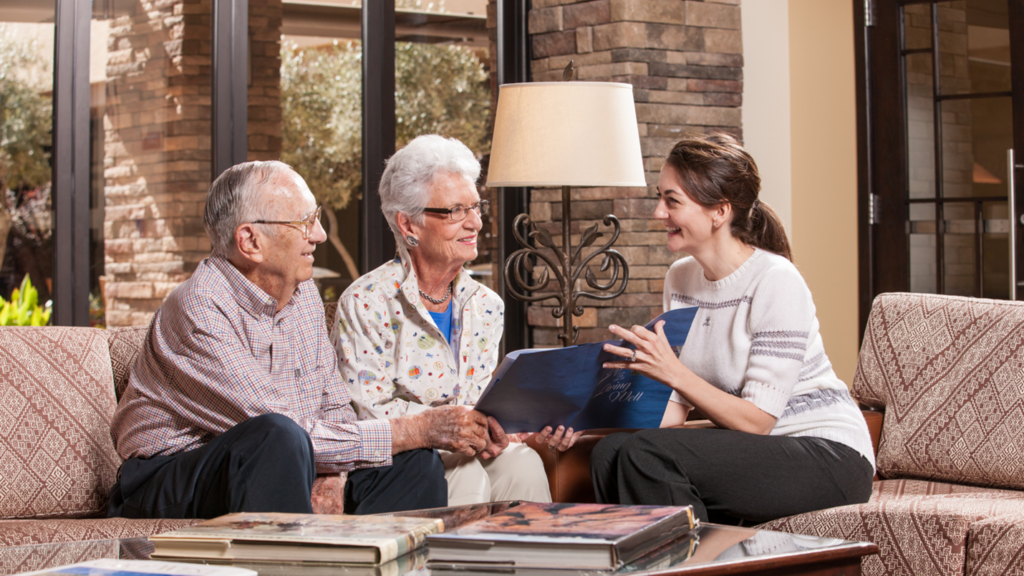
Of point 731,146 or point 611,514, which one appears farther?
point 731,146

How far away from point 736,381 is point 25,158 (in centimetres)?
300

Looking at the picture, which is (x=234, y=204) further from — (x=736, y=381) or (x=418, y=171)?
(x=736, y=381)

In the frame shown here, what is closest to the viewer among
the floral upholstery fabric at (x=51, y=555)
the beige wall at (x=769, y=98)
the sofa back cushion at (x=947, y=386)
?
the floral upholstery fabric at (x=51, y=555)

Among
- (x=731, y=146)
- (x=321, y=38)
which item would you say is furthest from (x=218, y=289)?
(x=321, y=38)

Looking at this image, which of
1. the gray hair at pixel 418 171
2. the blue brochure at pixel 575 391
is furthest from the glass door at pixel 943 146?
the gray hair at pixel 418 171

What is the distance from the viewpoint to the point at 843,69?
14.4 feet

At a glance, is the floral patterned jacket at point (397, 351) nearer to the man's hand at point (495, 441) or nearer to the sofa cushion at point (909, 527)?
the man's hand at point (495, 441)

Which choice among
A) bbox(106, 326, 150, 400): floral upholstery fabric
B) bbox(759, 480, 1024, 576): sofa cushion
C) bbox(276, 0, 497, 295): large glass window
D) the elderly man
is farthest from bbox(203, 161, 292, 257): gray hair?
bbox(276, 0, 497, 295): large glass window

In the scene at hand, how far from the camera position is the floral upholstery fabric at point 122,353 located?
2361 millimetres

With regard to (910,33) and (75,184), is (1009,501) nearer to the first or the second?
(910,33)

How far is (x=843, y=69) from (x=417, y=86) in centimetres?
184

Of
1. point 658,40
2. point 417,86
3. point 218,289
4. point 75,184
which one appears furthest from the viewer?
point 417,86

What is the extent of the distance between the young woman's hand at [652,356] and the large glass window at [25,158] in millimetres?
2632

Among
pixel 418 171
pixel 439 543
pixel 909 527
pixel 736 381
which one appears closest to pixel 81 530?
pixel 439 543
